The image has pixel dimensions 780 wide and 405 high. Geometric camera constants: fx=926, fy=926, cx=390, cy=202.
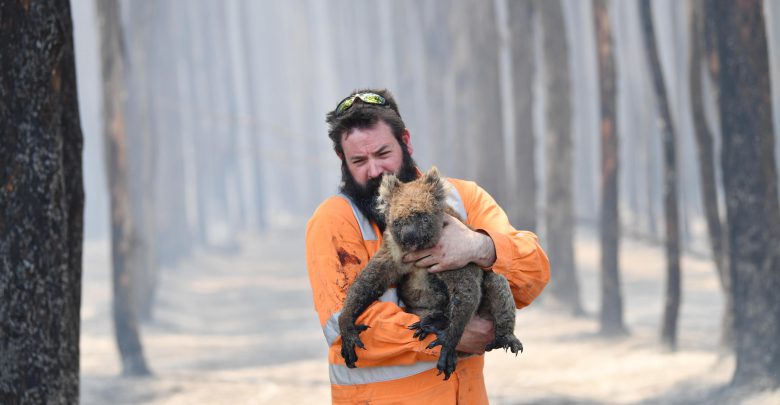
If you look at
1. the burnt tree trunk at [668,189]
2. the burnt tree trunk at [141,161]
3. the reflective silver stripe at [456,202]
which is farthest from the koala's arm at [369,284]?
the burnt tree trunk at [141,161]

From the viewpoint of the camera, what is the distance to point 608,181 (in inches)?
472

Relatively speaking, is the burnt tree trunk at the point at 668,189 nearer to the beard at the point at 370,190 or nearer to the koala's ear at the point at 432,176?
the beard at the point at 370,190

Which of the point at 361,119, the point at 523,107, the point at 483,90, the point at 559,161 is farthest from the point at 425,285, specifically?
the point at 483,90

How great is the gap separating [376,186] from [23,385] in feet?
6.12

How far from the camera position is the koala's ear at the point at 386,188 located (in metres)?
2.82

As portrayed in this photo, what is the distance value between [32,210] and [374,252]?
1659 millimetres

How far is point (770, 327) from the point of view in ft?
25.3

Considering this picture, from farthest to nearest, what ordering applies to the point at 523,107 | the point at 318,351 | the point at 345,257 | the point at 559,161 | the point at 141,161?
1. the point at 141,161
2. the point at 523,107
3. the point at 559,161
4. the point at 318,351
5. the point at 345,257

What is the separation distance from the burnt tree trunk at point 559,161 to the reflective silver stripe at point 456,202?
1040 cm

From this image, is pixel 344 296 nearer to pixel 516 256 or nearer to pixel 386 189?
pixel 386 189

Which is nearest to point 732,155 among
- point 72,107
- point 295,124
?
point 72,107

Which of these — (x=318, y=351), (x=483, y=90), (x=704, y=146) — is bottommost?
(x=318, y=351)

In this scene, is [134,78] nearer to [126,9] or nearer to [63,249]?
[126,9]

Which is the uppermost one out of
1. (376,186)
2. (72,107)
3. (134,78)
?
(134,78)
